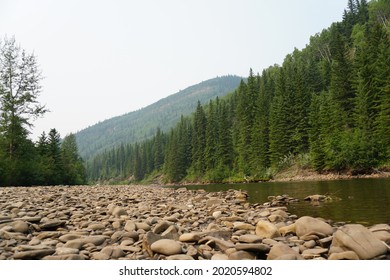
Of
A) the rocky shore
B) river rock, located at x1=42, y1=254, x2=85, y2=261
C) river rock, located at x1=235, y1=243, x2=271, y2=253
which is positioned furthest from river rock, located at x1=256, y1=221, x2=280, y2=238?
river rock, located at x1=42, y1=254, x2=85, y2=261

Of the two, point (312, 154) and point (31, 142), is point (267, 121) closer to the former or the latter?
point (312, 154)

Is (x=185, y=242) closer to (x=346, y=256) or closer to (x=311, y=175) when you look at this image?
(x=346, y=256)

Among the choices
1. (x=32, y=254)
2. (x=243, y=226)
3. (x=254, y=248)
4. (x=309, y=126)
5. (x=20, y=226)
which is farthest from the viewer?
(x=309, y=126)

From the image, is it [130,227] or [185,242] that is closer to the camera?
[185,242]

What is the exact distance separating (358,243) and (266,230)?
1.87m

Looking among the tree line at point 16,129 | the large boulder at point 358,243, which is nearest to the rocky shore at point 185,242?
the large boulder at point 358,243

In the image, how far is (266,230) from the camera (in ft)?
18.1

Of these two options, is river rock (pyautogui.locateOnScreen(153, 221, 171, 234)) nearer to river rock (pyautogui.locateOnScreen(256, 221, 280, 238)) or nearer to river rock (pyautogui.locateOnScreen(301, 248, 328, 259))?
river rock (pyautogui.locateOnScreen(256, 221, 280, 238))

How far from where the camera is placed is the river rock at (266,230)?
17.6ft

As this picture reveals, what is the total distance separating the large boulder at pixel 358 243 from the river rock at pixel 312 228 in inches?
30.1

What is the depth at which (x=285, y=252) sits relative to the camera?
3.79 metres

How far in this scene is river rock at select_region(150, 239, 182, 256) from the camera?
3.90 metres

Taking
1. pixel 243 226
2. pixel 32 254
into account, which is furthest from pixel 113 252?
pixel 243 226

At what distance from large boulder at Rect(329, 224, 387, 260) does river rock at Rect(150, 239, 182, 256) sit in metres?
2.27
